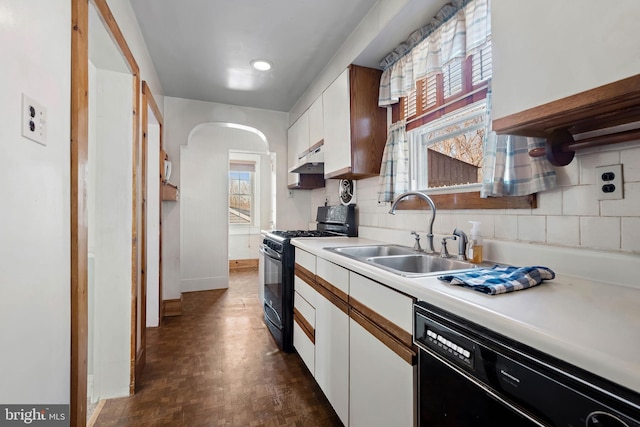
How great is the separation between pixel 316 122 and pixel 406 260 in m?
1.69

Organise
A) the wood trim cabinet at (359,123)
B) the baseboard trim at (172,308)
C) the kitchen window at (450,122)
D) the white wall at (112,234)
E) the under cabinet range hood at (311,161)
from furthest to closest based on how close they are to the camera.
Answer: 1. the baseboard trim at (172,308)
2. the under cabinet range hood at (311,161)
3. the wood trim cabinet at (359,123)
4. the white wall at (112,234)
5. the kitchen window at (450,122)

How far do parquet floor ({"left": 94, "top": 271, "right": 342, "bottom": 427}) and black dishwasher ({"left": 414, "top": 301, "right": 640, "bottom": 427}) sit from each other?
38.7 inches

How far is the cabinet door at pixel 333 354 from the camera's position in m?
1.41

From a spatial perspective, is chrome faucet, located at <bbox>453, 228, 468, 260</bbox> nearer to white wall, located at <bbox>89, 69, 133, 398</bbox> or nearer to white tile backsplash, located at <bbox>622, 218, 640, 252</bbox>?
white tile backsplash, located at <bbox>622, 218, 640, 252</bbox>

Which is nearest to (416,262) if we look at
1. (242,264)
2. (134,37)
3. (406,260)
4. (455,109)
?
(406,260)

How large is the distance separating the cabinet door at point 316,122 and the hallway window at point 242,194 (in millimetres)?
3256

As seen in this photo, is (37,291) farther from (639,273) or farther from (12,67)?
(639,273)

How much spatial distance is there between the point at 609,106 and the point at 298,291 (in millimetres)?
1878

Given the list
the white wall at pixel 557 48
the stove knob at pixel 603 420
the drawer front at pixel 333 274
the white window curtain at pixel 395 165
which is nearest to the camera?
the stove knob at pixel 603 420

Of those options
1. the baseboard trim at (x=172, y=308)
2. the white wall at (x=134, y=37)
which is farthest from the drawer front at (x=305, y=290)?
the white wall at (x=134, y=37)

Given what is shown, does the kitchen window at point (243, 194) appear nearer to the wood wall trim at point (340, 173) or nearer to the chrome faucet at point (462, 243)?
the wood wall trim at point (340, 173)

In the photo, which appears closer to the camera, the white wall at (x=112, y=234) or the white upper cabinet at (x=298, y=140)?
the white wall at (x=112, y=234)

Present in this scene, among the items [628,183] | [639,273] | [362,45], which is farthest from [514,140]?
[362,45]

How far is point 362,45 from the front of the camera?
78.1 inches
